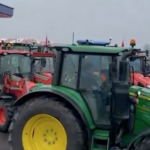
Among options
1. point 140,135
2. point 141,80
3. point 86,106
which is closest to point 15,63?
point 141,80

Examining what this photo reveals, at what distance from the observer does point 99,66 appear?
479 cm

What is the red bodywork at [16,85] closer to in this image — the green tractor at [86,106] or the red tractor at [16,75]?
the red tractor at [16,75]

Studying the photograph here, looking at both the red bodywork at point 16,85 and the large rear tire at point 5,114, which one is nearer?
the large rear tire at point 5,114

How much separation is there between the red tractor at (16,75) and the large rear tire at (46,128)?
223 centimetres

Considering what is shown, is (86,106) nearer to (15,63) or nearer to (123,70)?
(123,70)

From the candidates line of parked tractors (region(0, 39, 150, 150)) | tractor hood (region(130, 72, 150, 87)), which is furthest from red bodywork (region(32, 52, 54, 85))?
line of parked tractors (region(0, 39, 150, 150))

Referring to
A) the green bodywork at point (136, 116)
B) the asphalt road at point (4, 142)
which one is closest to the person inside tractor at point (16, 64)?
the asphalt road at point (4, 142)

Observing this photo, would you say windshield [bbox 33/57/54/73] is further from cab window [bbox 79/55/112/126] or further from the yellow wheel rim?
cab window [bbox 79/55/112/126]

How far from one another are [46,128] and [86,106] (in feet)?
2.17

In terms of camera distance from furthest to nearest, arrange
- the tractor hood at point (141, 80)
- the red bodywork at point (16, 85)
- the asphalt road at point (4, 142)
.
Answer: the tractor hood at point (141, 80) → the red bodywork at point (16, 85) → the asphalt road at point (4, 142)

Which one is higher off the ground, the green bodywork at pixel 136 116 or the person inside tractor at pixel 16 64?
the person inside tractor at pixel 16 64

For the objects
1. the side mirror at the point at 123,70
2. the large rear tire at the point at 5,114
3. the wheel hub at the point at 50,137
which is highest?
the side mirror at the point at 123,70

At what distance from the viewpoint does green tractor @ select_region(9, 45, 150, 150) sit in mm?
4680

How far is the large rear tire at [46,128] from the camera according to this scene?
4711 millimetres
